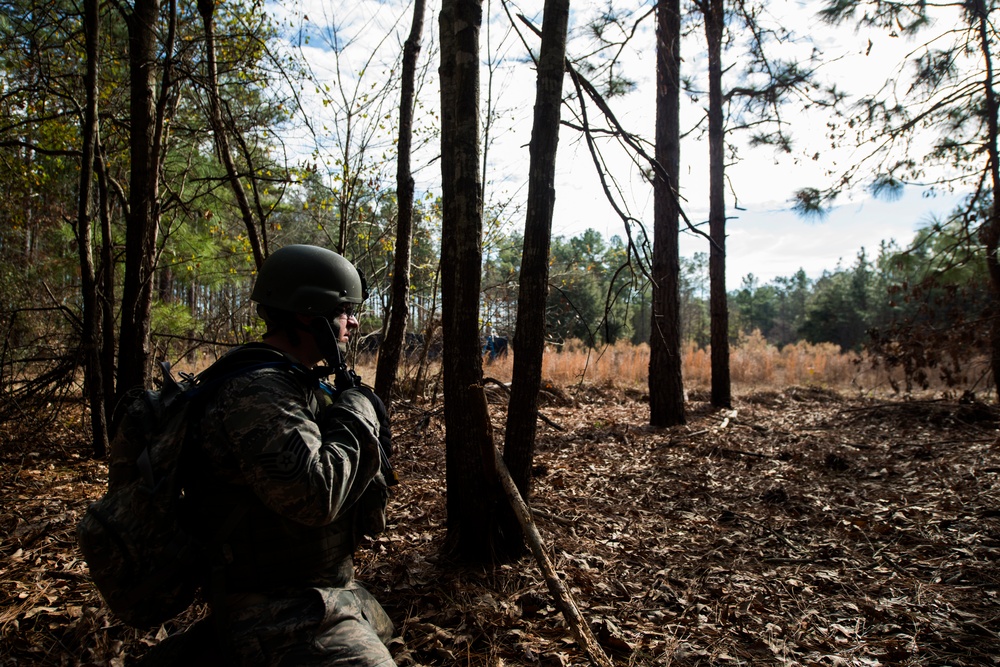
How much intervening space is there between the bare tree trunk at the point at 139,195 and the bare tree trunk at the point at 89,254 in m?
0.38

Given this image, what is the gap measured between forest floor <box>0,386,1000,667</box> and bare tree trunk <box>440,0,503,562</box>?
0.38m

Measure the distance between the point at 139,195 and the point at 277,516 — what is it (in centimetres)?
419

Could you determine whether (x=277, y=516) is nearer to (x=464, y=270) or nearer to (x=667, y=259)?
(x=464, y=270)

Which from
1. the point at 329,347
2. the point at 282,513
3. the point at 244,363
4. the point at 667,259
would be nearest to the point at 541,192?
the point at 329,347

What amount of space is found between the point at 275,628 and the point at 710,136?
426 inches

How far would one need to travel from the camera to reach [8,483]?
4387 mm

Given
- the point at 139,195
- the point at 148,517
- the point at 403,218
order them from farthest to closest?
the point at 403,218, the point at 139,195, the point at 148,517

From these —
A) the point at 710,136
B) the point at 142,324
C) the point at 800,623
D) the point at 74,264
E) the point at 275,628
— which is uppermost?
the point at 710,136

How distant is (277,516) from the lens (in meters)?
1.65

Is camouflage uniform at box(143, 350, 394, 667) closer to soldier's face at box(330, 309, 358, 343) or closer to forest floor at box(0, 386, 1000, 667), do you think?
soldier's face at box(330, 309, 358, 343)

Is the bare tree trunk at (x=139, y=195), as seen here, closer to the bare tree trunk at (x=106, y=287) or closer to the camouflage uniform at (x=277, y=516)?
the bare tree trunk at (x=106, y=287)

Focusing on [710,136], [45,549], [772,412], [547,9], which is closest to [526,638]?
[45,549]

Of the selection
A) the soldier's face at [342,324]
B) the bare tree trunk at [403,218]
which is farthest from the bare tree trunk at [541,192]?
the bare tree trunk at [403,218]

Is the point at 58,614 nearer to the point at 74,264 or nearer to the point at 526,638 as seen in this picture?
the point at 526,638
